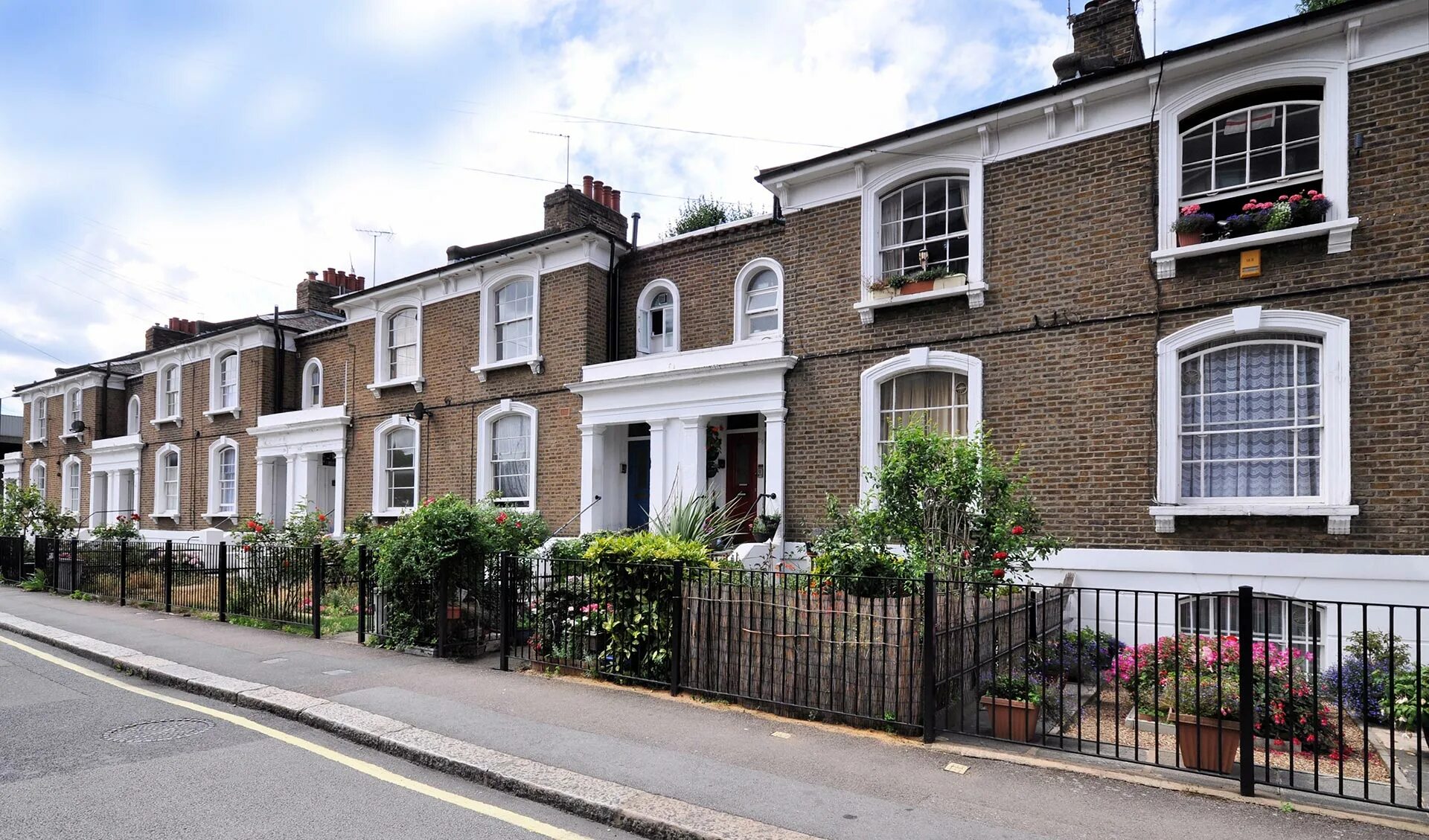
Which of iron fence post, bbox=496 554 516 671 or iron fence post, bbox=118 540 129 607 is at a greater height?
iron fence post, bbox=496 554 516 671

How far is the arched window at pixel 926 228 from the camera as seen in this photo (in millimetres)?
12271

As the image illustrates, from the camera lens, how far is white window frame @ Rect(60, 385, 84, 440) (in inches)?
1244

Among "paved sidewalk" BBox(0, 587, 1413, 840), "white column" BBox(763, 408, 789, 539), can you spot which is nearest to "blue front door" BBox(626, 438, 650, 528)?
"white column" BBox(763, 408, 789, 539)

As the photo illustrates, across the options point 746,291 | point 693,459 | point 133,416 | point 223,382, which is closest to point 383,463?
point 223,382

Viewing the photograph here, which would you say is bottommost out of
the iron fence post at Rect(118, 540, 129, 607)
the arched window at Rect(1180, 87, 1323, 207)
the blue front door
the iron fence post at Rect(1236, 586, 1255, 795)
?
the iron fence post at Rect(118, 540, 129, 607)

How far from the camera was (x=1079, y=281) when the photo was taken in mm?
10953

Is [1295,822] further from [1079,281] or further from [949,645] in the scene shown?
[1079,281]

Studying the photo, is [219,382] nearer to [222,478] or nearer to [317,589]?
[222,478]

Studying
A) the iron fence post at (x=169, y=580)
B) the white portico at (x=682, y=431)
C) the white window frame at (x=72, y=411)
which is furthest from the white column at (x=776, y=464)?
the white window frame at (x=72, y=411)

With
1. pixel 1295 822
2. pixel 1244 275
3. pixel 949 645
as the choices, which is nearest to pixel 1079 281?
pixel 1244 275

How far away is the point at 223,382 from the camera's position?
25.8 m

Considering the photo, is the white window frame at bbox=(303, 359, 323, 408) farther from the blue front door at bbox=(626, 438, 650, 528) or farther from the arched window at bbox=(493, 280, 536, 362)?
the blue front door at bbox=(626, 438, 650, 528)

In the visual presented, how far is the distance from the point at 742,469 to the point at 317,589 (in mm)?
7335

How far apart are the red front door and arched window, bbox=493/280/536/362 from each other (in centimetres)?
512
